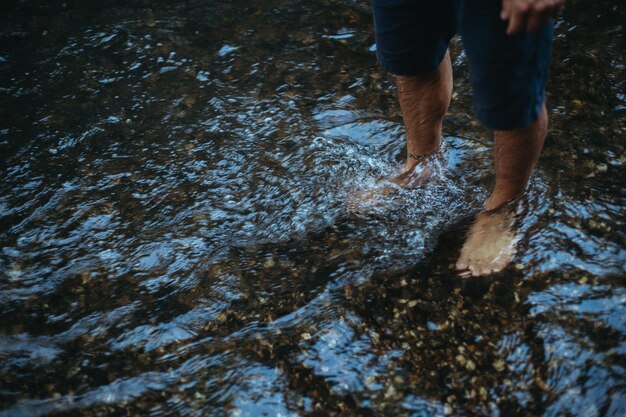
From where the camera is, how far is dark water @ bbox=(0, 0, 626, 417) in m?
1.80

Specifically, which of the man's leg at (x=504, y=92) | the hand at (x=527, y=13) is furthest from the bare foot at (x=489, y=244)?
the hand at (x=527, y=13)

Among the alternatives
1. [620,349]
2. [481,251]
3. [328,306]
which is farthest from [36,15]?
[620,349]

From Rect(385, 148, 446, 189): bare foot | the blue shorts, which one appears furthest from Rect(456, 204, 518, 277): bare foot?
the blue shorts

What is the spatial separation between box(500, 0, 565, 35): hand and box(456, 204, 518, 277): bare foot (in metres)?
0.93

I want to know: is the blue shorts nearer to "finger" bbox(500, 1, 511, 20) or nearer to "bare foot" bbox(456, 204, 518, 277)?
"finger" bbox(500, 1, 511, 20)

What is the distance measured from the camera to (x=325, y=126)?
9.54 ft

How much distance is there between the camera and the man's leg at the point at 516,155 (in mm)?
1810

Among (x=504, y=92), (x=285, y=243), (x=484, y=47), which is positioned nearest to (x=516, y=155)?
(x=504, y=92)

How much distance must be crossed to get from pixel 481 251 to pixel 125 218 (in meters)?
1.56

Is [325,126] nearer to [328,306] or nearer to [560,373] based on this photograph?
[328,306]

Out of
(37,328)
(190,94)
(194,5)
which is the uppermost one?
(194,5)

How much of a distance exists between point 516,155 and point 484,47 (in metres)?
0.47

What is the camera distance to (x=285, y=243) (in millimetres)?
2326

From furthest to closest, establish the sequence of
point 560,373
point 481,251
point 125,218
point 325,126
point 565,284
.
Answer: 1. point 325,126
2. point 125,218
3. point 481,251
4. point 565,284
5. point 560,373
